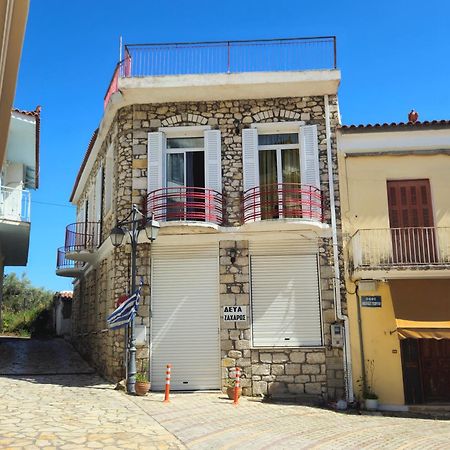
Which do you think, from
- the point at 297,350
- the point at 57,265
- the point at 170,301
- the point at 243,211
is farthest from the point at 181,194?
the point at 57,265

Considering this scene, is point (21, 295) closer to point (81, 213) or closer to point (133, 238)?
point (81, 213)

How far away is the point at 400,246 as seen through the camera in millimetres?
14047

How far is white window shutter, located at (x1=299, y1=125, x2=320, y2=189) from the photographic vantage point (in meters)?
14.6

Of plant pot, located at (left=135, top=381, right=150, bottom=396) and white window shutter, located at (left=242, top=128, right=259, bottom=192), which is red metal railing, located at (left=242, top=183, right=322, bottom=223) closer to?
white window shutter, located at (left=242, top=128, right=259, bottom=192)

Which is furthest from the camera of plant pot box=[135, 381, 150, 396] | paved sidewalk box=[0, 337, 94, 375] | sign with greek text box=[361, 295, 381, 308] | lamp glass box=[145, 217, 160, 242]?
paved sidewalk box=[0, 337, 94, 375]

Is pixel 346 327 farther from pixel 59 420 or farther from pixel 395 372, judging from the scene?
pixel 59 420

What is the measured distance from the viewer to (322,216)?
47.2 feet

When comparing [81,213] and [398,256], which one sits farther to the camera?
[81,213]

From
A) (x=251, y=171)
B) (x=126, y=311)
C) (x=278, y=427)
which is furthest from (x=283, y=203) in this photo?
(x=278, y=427)

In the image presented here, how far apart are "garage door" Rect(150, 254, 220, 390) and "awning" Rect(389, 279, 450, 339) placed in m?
4.59

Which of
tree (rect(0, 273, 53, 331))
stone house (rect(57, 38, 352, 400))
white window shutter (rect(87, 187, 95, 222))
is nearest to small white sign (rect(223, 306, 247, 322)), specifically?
stone house (rect(57, 38, 352, 400))

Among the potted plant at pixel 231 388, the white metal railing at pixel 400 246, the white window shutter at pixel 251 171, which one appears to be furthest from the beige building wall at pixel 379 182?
the potted plant at pixel 231 388

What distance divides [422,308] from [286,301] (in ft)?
11.0

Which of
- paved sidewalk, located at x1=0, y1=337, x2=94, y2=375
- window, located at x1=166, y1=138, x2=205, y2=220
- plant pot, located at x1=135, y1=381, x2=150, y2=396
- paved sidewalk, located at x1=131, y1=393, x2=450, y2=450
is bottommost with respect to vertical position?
paved sidewalk, located at x1=131, y1=393, x2=450, y2=450
